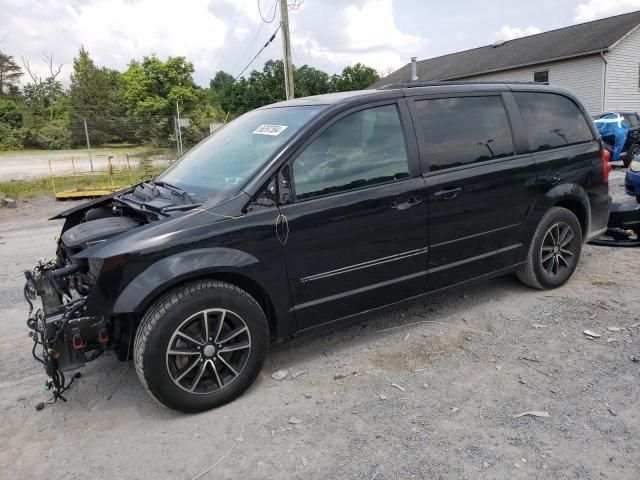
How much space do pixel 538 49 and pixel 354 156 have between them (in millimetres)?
28693

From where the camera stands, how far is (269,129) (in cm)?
372

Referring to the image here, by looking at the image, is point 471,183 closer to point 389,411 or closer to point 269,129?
point 269,129

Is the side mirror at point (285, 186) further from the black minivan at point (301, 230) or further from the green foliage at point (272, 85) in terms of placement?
the green foliage at point (272, 85)

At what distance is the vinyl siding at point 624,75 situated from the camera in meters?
24.5

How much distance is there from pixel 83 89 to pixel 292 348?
5013 cm

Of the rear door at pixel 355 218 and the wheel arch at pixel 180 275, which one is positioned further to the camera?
the rear door at pixel 355 218

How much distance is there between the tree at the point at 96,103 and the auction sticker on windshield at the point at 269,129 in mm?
24138

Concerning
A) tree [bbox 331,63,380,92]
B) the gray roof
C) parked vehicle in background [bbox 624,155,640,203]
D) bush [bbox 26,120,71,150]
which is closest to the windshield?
parked vehicle in background [bbox 624,155,640,203]

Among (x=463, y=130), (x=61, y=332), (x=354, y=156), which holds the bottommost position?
(x=61, y=332)

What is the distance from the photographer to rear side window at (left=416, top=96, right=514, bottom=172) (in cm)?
387

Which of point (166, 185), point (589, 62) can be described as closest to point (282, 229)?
point (166, 185)

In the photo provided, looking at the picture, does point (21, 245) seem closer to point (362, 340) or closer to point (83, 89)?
point (362, 340)

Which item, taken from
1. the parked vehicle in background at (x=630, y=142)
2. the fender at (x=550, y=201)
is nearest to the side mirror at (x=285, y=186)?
the fender at (x=550, y=201)

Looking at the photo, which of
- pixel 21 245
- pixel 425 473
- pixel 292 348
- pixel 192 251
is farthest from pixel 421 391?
pixel 21 245
